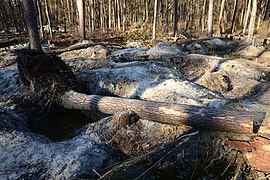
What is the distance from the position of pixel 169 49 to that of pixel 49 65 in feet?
26.5

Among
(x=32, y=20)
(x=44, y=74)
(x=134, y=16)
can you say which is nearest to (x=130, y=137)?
(x=44, y=74)

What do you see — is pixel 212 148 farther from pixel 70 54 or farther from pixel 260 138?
pixel 70 54

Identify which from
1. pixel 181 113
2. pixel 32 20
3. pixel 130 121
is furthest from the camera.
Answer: pixel 32 20

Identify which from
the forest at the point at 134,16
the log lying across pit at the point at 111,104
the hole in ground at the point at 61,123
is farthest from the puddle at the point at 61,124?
the forest at the point at 134,16

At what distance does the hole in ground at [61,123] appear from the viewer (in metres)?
5.79

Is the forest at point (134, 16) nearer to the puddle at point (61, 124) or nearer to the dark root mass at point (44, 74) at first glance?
the dark root mass at point (44, 74)

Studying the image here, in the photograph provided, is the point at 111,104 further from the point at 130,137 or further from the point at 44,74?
the point at 44,74

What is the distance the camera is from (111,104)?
5891mm

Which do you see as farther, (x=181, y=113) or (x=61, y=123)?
(x=61, y=123)

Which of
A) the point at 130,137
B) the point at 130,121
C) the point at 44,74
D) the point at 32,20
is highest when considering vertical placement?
the point at 32,20

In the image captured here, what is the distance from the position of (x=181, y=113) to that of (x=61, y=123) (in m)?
3.64

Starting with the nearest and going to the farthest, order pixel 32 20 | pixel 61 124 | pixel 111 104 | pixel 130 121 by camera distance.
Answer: pixel 130 121
pixel 111 104
pixel 61 124
pixel 32 20

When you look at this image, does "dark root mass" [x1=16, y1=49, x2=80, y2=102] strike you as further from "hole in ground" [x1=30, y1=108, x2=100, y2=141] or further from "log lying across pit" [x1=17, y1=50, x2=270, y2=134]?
"hole in ground" [x1=30, y1=108, x2=100, y2=141]

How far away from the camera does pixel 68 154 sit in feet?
14.3
